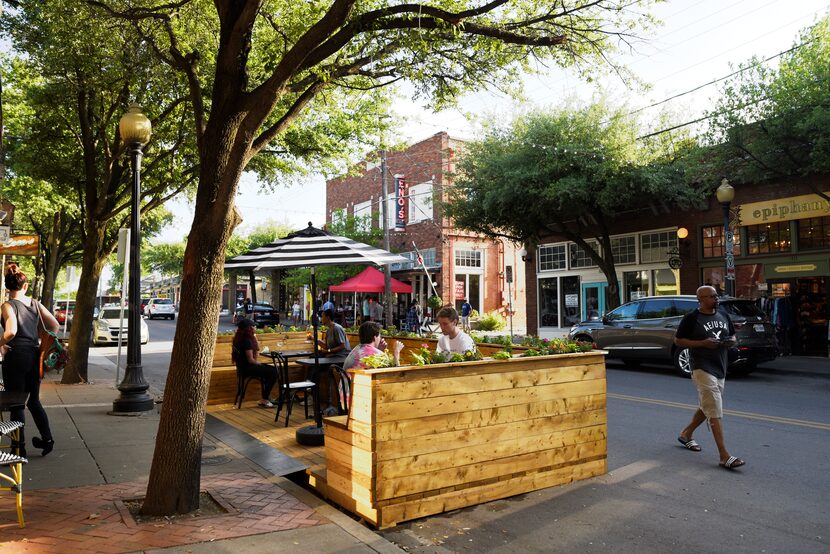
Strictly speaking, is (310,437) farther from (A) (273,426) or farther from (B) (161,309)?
(B) (161,309)

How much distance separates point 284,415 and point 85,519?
4229 mm

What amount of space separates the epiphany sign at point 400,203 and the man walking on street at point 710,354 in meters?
26.2

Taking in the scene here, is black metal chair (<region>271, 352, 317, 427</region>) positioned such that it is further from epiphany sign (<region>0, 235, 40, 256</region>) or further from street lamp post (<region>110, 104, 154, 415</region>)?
epiphany sign (<region>0, 235, 40, 256</region>)

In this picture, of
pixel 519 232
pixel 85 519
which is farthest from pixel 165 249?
pixel 85 519

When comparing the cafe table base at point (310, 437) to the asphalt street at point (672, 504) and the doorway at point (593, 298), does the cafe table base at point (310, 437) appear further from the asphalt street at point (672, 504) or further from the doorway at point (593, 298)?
the doorway at point (593, 298)

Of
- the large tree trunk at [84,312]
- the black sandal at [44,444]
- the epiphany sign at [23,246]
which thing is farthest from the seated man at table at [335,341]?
the epiphany sign at [23,246]

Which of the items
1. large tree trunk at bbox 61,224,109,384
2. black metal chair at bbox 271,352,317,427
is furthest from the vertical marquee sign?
black metal chair at bbox 271,352,317,427

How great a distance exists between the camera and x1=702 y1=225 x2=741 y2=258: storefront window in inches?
749

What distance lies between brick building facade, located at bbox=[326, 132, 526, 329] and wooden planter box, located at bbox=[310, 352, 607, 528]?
26.6 m

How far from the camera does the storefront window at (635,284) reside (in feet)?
72.4

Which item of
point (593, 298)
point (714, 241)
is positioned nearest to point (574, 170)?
point (714, 241)

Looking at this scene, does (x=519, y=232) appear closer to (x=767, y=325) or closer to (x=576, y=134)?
(x=576, y=134)

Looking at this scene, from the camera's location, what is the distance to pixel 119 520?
4.37m

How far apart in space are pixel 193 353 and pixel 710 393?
16.2 ft
